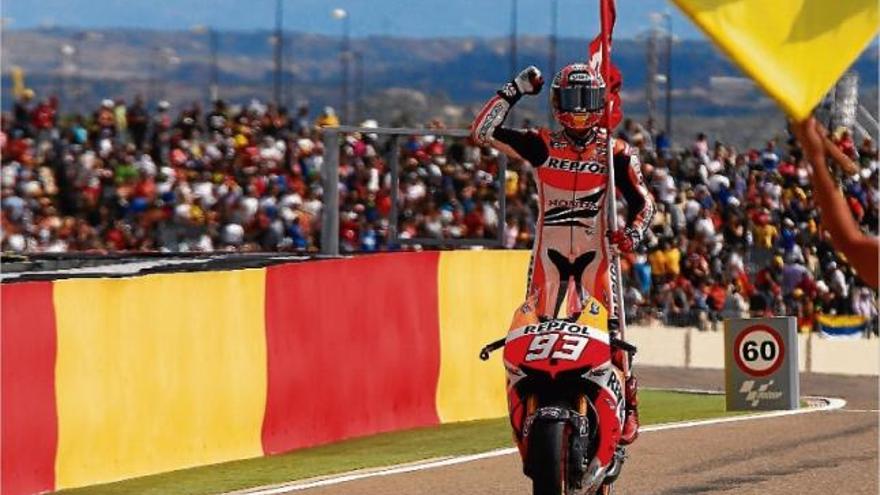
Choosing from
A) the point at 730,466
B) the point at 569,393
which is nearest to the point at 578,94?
the point at 569,393

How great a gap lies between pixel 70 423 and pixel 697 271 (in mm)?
18435

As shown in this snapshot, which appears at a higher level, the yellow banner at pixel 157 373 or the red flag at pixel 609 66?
the red flag at pixel 609 66

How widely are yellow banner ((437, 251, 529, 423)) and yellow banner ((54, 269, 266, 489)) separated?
2.80 meters

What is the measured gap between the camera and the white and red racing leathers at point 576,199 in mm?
11250

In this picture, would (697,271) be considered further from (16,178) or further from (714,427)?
(714,427)

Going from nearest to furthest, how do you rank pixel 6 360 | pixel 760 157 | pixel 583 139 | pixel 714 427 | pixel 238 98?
pixel 583 139
pixel 6 360
pixel 714 427
pixel 760 157
pixel 238 98

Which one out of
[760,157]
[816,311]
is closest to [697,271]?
[816,311]

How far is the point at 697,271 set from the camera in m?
30.6

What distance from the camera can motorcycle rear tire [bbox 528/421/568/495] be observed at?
9.62 meters

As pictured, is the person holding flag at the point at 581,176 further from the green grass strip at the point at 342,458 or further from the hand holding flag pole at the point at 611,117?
the green grass strip at the point at 342,458

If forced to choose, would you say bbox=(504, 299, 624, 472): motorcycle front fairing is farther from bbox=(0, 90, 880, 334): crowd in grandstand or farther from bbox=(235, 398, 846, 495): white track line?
bbox=(0, 90, 880, 334): crowd in grandstand

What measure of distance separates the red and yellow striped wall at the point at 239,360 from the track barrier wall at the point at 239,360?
1 cm

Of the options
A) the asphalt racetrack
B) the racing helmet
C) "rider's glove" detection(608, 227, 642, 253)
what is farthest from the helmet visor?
the asphalt racetrack

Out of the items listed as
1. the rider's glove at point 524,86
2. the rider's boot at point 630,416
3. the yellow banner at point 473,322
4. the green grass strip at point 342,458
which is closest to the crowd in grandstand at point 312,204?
the yellow banner at point 473,322
